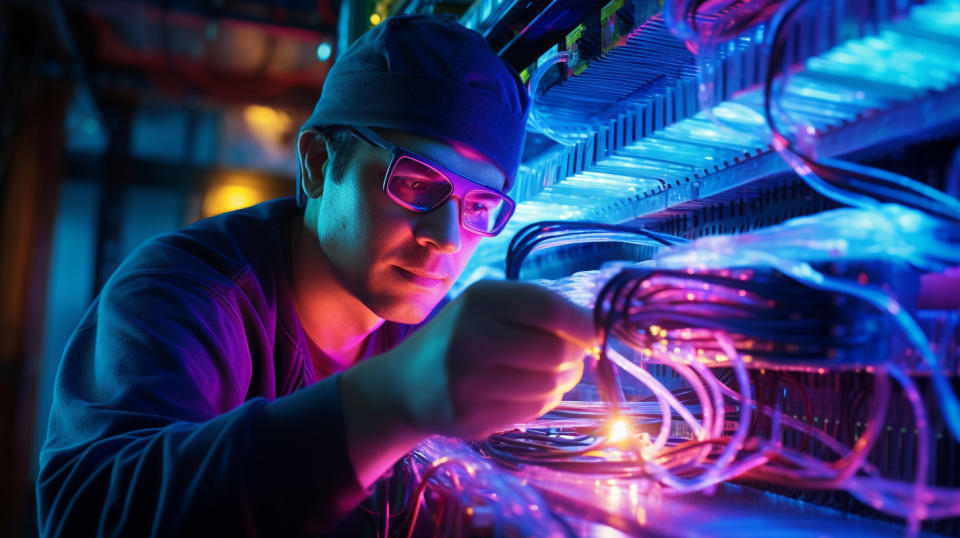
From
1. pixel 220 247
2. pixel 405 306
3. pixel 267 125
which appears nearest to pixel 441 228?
pixel 405 306

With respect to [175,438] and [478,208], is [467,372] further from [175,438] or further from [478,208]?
[478,208]

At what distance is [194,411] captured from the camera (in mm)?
866

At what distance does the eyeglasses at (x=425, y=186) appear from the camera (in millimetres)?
1133

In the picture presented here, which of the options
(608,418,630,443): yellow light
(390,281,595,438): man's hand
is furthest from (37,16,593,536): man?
(608,418,630,443): yellow light

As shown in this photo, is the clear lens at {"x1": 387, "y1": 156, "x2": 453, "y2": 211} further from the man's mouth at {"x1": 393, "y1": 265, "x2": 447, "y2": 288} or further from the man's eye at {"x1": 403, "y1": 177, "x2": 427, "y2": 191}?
the man's mouth at {"x1": 393, "y1": 265, "x2": 447, "y2": 288}

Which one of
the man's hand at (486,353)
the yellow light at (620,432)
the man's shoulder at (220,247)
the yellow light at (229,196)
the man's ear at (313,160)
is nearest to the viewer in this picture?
the man's hand at (486,353)

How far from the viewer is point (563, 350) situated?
674mm

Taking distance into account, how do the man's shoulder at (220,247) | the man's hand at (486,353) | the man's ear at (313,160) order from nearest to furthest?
the man's hand at (486,353), the man's shoulder at (220,247), the man's ear at (313,160)

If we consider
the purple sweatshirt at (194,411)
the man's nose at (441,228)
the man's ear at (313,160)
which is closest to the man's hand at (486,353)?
the purple sweatshirt at (194,411)

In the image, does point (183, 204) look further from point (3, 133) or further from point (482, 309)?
point (482, 309)

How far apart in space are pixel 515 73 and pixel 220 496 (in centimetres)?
99

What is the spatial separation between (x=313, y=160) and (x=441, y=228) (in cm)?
44

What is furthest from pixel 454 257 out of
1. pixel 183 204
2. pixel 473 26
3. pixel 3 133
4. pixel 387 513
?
pixel 183 204

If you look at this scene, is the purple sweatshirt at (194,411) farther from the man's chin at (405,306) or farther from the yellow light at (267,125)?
the yellow light at (267,125)
